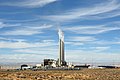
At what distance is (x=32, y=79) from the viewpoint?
9050 cm

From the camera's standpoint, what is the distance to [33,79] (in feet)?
297

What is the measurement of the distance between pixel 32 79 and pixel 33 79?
0.33 m
